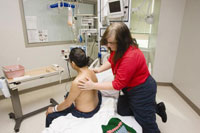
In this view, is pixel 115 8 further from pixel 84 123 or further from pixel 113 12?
pixel 84 123

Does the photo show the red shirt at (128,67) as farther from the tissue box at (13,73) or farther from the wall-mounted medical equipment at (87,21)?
the wall-mounted medical equipment at (87,21)

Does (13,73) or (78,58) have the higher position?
(78,58)

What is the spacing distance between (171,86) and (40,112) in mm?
2788

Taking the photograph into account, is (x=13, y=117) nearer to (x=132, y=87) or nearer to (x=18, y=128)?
(x=18, y=128)

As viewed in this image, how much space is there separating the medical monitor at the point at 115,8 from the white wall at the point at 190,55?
1.29 meters

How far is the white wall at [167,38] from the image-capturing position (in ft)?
8.69

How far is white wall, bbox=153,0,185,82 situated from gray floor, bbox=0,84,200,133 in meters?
0.38

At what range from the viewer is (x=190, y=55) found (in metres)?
2.38

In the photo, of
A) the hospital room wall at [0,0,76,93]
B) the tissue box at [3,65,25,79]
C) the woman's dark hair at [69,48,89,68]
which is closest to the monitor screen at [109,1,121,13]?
the woman's dark hair at [69,48,89,68]

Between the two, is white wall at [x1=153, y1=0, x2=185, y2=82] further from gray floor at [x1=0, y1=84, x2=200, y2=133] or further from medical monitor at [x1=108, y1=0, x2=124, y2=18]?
medical monitor at [x1=108, y1=0, x2=124, y2=18]

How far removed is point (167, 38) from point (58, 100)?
8.50ft

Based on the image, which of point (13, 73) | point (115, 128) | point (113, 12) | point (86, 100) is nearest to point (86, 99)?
point (86, 100)

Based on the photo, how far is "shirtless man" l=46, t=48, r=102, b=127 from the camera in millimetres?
1183

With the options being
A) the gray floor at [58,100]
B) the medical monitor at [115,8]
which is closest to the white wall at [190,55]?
the gray floor at [58,100]
